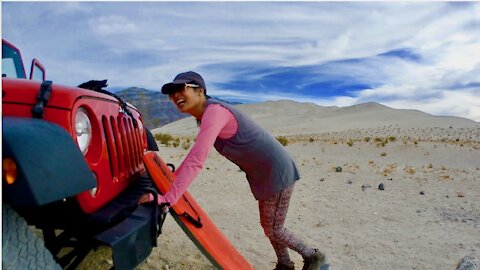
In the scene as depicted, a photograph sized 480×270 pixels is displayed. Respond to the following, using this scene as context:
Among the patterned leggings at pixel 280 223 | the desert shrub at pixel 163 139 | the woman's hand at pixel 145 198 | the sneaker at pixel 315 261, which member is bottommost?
the desert shrub at pixel 163 139

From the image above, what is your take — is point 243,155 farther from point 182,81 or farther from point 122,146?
point 122,146

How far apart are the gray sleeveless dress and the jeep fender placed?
1.26m

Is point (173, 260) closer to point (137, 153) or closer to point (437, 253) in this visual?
point (137, 153)

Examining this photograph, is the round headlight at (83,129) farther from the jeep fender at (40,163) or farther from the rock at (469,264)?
the rock at (469,264)

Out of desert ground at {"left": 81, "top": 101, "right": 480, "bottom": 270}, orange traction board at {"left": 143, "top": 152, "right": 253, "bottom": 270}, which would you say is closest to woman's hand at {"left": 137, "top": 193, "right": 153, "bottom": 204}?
orange traction board at {"left": 143, "top": 152, "right": 253, "bottom": 270}

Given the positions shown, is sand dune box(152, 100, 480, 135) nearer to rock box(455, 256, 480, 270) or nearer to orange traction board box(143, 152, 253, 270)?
rock box(455, 256, 480, 270)

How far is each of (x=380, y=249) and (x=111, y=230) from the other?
3430 mm

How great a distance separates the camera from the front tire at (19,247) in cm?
183

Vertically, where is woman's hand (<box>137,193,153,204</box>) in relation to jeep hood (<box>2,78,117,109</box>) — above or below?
below

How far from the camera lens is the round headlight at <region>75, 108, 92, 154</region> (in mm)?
2338

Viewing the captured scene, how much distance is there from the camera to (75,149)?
1.99 meters

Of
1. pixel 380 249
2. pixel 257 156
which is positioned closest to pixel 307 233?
pixel 380 249

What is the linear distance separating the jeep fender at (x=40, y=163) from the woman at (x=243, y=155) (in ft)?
2.41

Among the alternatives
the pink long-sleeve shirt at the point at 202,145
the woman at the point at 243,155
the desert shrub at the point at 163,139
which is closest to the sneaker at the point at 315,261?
the woman at the point at 243,155
